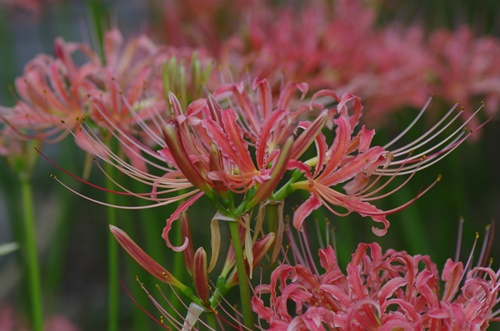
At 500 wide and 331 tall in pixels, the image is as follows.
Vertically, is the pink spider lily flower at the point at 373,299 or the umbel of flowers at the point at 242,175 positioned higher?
the umbel of flowers at the point at 242,175

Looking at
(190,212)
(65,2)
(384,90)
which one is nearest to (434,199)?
(384,90)

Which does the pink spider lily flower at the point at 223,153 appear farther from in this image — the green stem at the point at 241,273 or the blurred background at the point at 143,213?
the blurred background at the point at 143,213

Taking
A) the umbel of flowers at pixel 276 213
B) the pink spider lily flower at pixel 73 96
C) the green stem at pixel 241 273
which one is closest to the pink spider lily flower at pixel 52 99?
the pink spider lily flower at pixel 73 96

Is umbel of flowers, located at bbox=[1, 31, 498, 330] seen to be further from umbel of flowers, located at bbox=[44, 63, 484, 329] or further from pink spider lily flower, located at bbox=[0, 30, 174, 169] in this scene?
pink spider lily flower, located at bbox=[0, 30, 174, 169]

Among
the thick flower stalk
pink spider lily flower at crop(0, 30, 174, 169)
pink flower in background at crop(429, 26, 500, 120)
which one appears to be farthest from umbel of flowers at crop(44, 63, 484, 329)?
pink flower in background at crop(429, 26, 500, 120)

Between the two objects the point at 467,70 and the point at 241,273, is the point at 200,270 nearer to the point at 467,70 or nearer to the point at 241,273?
the point at 241,273

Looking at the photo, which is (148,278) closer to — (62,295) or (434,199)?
(434,199)

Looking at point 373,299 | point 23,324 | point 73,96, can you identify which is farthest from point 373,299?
point 23,324
